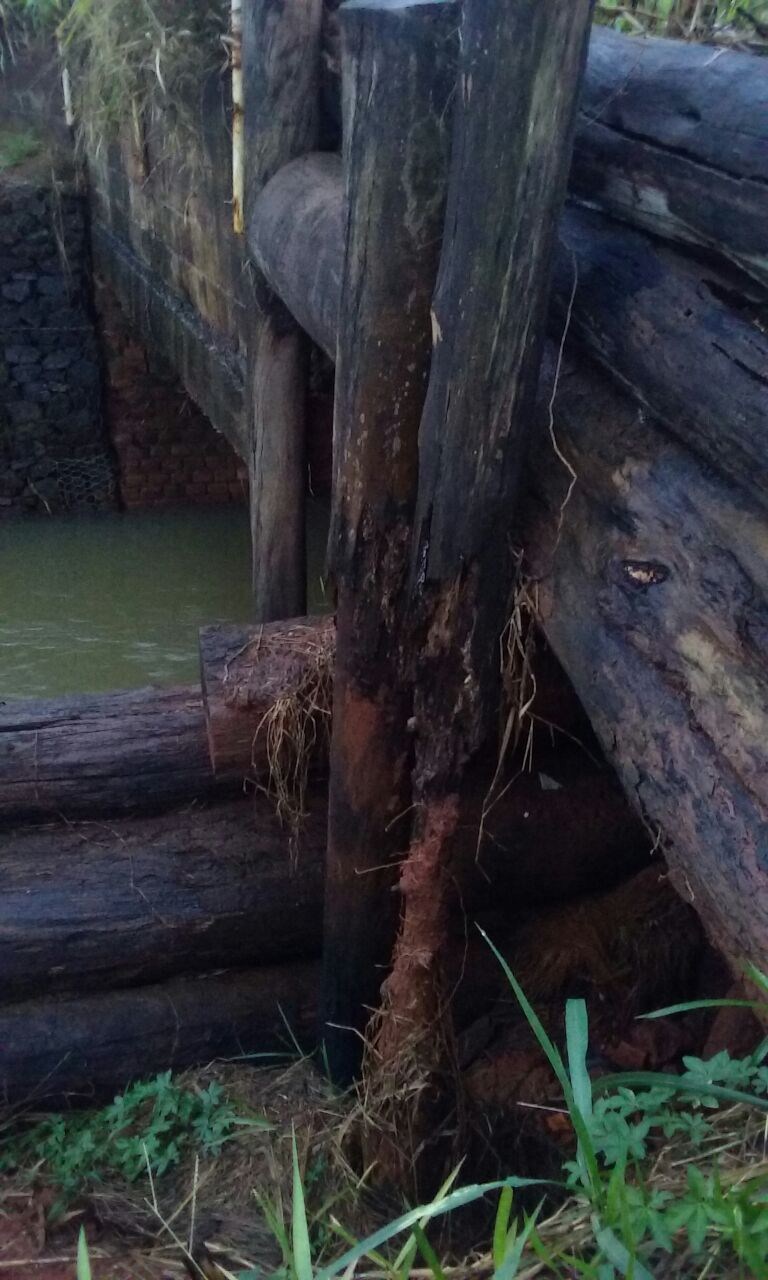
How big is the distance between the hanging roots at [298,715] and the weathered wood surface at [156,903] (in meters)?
0.15

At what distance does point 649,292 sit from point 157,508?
22.7 feet

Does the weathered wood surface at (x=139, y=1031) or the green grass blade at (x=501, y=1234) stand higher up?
the green grass blade at (x=501, y=1234)

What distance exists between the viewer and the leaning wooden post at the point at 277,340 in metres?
2.99

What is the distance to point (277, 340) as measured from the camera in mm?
3279

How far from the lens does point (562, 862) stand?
282cm

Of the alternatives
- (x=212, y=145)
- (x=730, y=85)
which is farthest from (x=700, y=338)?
(x=212, y=145)

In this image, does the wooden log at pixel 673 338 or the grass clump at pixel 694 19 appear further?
the grass clump at pixel 694 19

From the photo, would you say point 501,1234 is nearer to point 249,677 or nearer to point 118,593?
point 249,677

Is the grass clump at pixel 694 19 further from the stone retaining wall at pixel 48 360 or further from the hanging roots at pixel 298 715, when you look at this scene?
the stone retaining wall at pixel 48 360

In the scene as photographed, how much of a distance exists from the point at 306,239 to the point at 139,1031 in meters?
1.91

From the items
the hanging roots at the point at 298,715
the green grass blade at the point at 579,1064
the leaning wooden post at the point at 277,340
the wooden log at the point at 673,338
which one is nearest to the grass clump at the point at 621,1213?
the green grass blade at the point at 579,1064

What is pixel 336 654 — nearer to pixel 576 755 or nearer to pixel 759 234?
pixel 576 755

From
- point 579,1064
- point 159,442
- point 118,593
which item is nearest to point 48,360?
point 159,442

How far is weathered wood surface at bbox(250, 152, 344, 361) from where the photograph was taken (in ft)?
7.91
